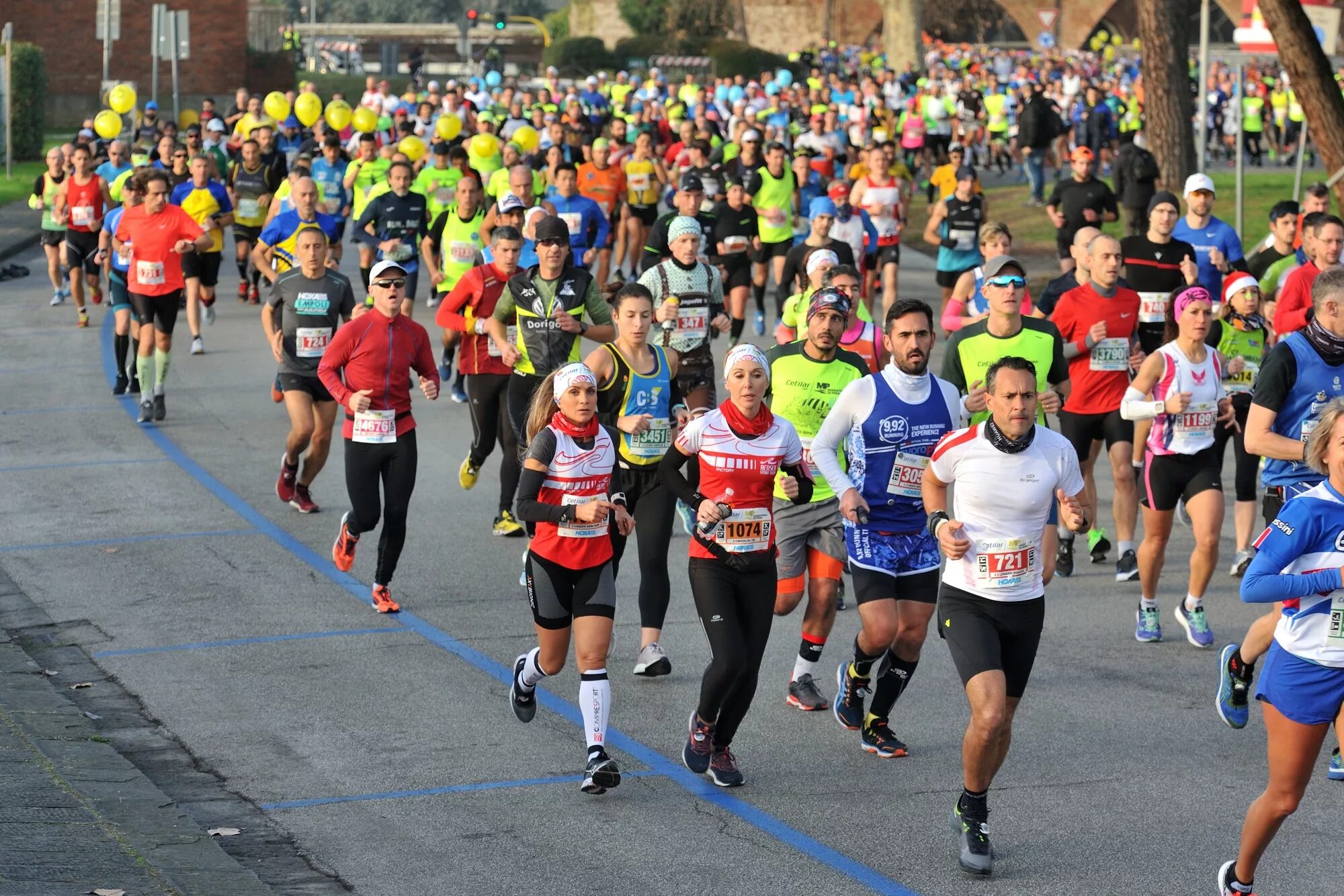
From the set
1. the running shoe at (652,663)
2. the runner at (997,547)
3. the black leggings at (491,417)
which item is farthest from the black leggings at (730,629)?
the black leggings at (491,417)

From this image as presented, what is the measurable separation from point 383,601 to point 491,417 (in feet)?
7.61

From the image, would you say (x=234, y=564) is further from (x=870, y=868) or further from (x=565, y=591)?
(x=870, y=868)

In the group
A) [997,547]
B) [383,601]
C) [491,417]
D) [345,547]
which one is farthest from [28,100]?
[997,547]

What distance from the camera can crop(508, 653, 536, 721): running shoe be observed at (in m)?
8.25

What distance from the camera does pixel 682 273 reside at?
40.2 ft

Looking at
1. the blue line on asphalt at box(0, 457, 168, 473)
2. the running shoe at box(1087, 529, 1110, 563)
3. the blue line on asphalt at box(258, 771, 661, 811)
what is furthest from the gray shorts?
Result: the blue line on asphalt at box(0, 457, 168, 473)

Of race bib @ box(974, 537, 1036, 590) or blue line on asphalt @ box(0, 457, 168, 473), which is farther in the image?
blue line on asphalt @ box(0, 457, 168, 473)

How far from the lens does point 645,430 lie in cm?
909

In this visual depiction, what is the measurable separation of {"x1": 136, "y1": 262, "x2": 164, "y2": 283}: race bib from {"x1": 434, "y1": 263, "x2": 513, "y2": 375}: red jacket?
413cm

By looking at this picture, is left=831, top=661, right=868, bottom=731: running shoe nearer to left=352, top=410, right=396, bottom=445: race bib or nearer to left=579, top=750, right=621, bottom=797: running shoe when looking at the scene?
left=579, top=750, right=621, bottom=797: running shoe

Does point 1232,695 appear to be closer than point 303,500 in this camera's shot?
Yes

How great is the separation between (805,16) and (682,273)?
8935 centimetres

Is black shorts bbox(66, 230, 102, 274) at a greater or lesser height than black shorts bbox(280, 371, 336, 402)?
greater

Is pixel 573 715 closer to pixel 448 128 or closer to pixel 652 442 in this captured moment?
pixel 652 442
